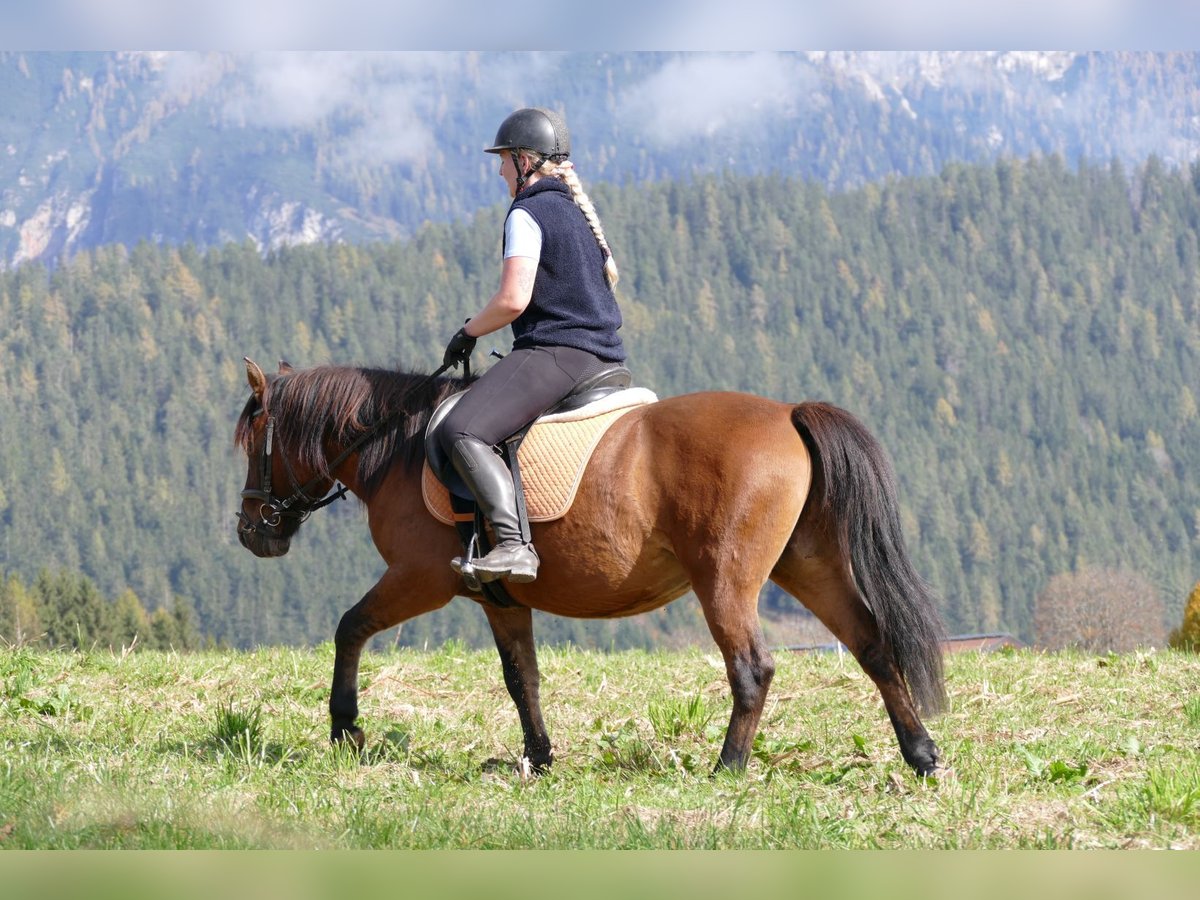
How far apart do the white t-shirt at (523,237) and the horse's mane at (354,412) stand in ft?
3.17

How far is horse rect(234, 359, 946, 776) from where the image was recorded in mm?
6051

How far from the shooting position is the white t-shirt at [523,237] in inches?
251

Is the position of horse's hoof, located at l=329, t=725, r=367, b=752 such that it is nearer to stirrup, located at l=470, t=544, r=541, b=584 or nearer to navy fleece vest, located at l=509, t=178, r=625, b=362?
stirrup, located at l=470, t=544, r=541, b=584

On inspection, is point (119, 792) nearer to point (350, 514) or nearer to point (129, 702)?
point (129, 702)

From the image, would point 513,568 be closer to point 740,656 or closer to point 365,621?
point 365,621

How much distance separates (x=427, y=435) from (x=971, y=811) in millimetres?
3051

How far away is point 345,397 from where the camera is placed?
7.18m

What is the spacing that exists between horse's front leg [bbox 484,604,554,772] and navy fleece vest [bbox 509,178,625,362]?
4.53ft

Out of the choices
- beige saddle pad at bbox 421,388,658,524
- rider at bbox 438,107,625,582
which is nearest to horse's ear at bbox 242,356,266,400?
rider at bbox 438,107,625,582

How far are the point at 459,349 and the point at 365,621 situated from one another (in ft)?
4.60

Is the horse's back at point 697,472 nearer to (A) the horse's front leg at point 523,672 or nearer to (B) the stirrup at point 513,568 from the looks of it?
(B) the stirrup at point 513,568

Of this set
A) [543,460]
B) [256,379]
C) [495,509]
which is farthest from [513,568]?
[256,379]

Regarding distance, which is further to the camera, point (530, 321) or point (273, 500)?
point (273, 500)

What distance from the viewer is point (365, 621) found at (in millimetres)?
6680
